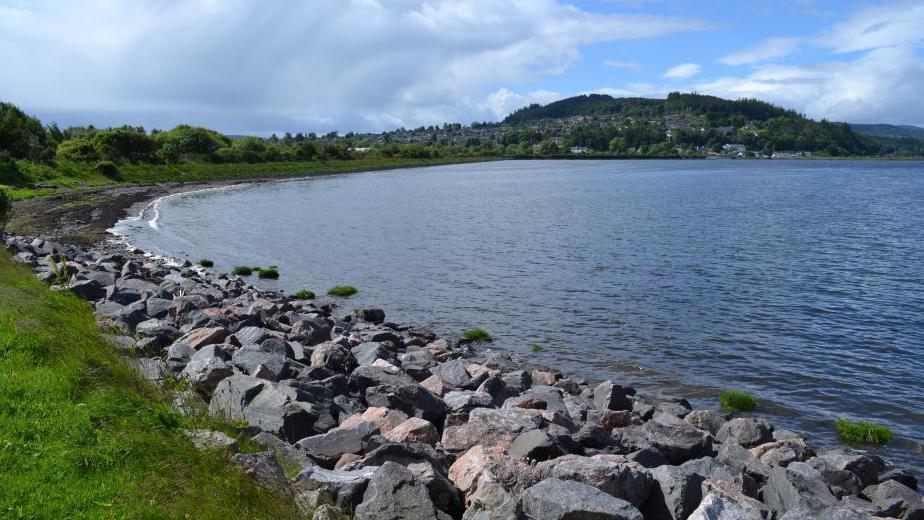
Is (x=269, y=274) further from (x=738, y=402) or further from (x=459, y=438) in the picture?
(x=459, y=438)

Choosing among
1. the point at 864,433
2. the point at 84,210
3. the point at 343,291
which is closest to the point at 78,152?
the point at 84,210

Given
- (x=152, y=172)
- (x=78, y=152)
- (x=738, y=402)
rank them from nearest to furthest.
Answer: (x=738, y=402) → (x=78, y=152) → (x=152, y=172)

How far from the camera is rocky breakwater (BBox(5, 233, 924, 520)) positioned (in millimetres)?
8070

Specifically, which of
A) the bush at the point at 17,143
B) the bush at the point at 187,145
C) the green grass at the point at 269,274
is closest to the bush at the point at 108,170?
the bush at the point at 17,143

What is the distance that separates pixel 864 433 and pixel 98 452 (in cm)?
1526

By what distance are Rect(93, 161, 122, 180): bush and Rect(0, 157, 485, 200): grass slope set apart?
651mm

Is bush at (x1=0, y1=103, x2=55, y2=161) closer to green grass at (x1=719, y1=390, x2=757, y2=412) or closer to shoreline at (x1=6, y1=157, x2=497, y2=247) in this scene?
shoreline at (x1=6, y1=157, x2=497, y2=247)

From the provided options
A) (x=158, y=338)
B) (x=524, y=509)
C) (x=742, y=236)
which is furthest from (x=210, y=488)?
(x=742, y=236)

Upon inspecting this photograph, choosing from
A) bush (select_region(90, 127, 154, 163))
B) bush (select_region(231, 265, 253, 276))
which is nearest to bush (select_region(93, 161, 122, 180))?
bush (select_region(90, 127, 154, 163))

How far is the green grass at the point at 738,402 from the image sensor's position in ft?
56.3

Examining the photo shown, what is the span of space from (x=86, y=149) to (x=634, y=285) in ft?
336

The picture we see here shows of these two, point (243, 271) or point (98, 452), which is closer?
point (98, 452)

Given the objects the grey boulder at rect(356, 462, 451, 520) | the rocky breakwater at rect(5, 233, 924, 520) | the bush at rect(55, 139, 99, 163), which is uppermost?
the bush at rect(55, 139, 99, 163)

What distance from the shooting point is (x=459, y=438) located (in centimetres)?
1097
